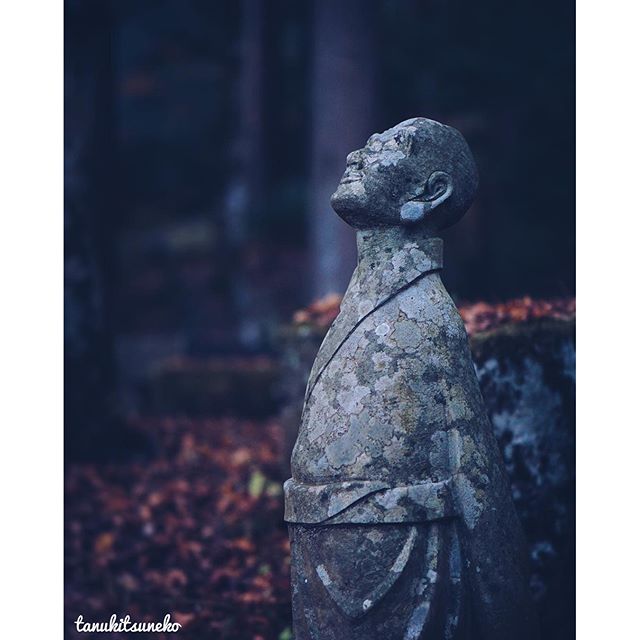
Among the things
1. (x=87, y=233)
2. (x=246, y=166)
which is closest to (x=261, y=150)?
→ (x=246, y=166)

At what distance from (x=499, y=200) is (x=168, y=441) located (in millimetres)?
5325

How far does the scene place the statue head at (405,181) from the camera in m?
3.74

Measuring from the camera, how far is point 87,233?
25.8ft

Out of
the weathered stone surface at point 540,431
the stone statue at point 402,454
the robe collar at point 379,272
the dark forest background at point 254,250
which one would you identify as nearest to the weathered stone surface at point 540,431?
the weathered stone surface at point 540,431

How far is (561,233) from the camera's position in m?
8.90

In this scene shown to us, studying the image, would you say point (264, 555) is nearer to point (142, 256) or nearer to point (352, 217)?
point (352, 217)

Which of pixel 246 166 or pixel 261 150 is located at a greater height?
pixel 261 150

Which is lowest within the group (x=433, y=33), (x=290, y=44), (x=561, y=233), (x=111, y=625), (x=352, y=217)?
(x=111, y=625)

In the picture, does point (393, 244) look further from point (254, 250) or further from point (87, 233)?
point (254, 250)

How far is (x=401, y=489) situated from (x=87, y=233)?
528 cm

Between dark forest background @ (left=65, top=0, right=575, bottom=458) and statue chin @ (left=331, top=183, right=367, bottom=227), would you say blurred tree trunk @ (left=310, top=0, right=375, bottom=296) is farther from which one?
statue chin @ (left=331, top=183, right=367, bottom=227)

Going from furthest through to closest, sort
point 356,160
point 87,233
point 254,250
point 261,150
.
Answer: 1. point 254,250
2. point 261,150
3. point 87,233
4. point 356,160

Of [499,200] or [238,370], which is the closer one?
[238,370]

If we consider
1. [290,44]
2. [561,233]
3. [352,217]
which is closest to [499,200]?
[561,233]
